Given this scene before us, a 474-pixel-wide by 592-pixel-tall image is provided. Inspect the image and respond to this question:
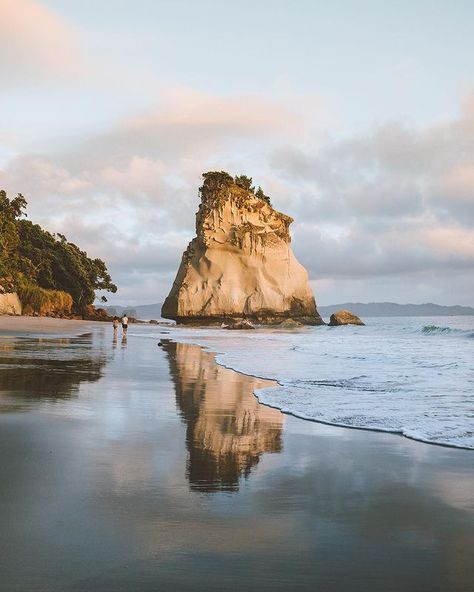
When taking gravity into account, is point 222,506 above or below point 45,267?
below

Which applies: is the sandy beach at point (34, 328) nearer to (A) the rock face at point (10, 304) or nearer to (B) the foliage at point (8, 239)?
(B) the foliage at point (8, 239)

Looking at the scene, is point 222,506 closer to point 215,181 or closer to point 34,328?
point 34,328

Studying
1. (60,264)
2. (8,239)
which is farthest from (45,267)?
(8,239)

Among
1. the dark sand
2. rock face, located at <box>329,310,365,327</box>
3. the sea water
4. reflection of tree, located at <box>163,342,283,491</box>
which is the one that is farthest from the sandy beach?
rock face, located at <box>329,310,365,327</box>

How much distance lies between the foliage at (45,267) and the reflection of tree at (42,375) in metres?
38.0

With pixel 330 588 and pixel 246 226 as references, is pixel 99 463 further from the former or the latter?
pixel 246 226

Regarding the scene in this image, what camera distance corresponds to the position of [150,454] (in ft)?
16.2

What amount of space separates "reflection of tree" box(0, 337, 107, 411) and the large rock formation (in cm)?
5943

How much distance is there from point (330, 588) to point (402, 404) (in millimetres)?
6452

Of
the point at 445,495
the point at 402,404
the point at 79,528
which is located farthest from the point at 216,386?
the point at 79,528

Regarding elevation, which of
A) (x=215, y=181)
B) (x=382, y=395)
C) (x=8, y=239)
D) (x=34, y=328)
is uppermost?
(x=215, y=181)

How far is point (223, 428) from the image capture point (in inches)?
250

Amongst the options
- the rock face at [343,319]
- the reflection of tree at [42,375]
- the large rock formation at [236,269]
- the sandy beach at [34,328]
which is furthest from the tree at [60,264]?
the reflection of tree at [42,375]

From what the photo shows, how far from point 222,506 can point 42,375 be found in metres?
8.09
